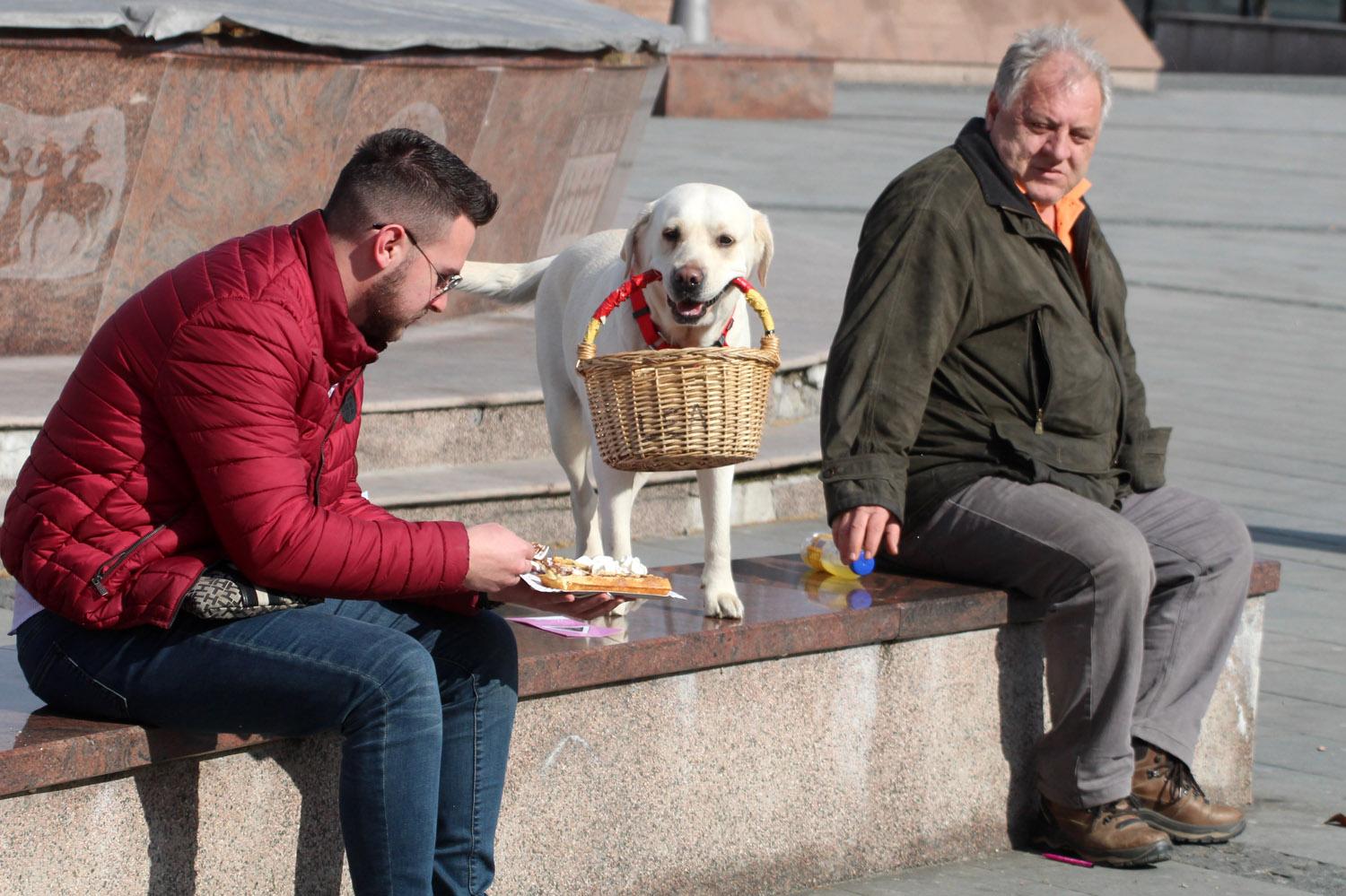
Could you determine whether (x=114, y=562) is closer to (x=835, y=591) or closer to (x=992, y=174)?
(x=835, y=591)

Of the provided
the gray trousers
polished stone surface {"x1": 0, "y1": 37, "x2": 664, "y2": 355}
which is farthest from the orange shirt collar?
polished stone surface {"x1": 0, "y1": 37, "x2": 664, "y2": 355}

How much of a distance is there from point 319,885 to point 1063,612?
1.80 meters

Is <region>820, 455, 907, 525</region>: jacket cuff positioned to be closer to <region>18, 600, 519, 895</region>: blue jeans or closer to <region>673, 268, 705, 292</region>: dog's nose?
<region>673, 268, 705, 292</region>: dog's nose

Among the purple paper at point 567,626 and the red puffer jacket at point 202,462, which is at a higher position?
the red puffer jacket at point 202,462

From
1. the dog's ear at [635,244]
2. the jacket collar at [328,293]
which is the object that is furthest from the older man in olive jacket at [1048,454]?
the jacket collar at [328,293]

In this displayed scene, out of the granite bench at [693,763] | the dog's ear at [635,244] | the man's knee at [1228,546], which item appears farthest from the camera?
the dog's ear at [635,244]

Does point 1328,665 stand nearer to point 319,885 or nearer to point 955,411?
point 955,411

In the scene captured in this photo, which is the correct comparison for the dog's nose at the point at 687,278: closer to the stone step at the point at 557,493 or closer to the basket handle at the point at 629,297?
the basket handle at the point at 629,297

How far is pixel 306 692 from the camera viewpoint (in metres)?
3.24

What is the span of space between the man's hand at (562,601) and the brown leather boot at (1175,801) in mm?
1608

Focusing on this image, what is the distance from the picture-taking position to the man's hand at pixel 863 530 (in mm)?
4316

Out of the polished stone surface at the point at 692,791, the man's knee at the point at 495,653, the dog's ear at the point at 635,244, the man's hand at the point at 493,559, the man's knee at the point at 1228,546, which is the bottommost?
the polished stone surface at the point at 692,791

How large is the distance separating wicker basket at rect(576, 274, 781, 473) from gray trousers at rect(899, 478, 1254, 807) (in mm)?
671

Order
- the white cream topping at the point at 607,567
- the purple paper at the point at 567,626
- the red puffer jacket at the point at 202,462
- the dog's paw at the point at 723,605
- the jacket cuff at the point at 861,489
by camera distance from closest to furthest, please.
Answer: the red puffer jacket at the point at 202,462 < the white cream topping at the point at 607,567 < the purple paper at the point at 567,626 < the dog's paw at the point at 723,605 < the jacket cuff at the point at 861,489
